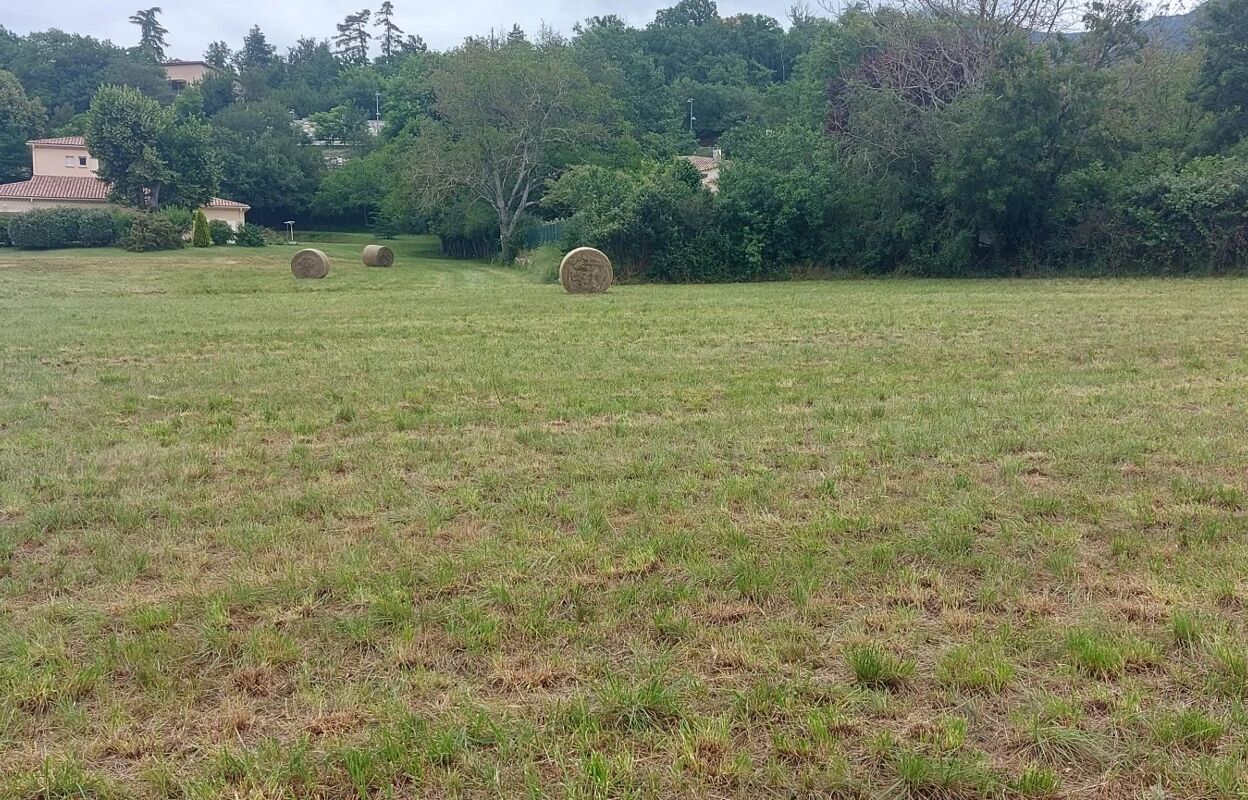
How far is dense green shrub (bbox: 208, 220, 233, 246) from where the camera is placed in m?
41.7

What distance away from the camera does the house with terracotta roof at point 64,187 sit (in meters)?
45.1

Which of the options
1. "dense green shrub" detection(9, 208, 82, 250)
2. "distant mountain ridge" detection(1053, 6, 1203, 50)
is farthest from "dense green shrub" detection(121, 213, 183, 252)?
"distant mountain ridge" detection(1053, 6, 1203, 50)

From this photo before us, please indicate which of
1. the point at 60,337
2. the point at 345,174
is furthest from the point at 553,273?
the point at 345,174

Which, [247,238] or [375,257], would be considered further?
[247,238]

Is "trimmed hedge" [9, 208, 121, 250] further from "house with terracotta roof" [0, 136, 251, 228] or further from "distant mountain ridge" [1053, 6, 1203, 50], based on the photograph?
"distant mountain ridge" [1053, 6, 1203, 50]

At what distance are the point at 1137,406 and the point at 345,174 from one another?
2162 inches

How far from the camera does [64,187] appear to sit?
153 feet

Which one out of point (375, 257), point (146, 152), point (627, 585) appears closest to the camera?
point (627, 585)

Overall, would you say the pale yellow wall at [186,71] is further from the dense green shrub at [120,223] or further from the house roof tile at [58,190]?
the dense green shrub at [120,223]

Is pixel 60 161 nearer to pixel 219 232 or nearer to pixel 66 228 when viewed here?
pixel 66 228

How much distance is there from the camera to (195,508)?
436 cm

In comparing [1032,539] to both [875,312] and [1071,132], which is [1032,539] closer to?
[875,312]

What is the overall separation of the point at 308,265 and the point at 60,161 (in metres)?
40.0

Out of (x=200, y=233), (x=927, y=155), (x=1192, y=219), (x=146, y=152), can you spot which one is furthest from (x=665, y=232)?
(x=146, y=152)
